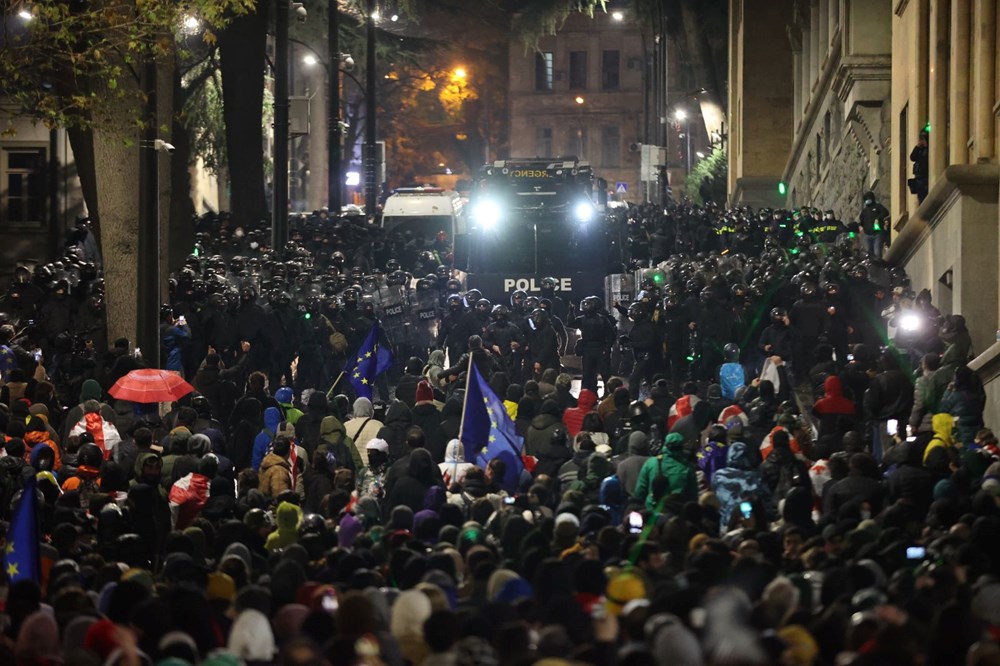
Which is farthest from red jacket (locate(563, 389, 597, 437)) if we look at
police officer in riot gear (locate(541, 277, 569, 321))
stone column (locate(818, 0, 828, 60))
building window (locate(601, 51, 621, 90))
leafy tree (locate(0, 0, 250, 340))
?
building window (locate(601, 51, 621, 90))

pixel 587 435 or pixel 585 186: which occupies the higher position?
pixel 585 186

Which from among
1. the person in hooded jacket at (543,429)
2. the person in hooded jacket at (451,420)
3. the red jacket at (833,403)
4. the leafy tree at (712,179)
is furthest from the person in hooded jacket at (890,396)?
the leafy tree at (712,179)

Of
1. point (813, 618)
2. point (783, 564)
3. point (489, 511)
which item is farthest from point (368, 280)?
point (813, 618)

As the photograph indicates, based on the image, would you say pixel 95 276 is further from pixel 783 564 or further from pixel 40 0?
pixel 783 564

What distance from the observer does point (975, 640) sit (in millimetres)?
9719

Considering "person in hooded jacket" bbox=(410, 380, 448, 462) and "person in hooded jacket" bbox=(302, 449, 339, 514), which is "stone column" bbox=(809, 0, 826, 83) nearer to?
"person in hooded jacket" bbox=(410, 380, 448, 462)

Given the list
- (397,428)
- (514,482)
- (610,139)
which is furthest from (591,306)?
(610,139)

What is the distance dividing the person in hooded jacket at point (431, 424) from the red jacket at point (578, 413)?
1.46m

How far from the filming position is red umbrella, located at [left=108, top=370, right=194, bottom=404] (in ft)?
64.5

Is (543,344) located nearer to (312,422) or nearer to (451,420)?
(451,420)

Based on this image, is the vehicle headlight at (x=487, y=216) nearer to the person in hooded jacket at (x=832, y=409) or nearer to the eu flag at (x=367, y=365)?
the eu flag at (x=367, y=365)

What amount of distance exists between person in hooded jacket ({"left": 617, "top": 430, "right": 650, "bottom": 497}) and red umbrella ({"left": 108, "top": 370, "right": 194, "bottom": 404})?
5045mm

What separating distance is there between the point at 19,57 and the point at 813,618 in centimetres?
1475

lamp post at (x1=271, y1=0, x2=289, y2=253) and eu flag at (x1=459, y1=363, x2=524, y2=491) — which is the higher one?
lamp post at (x1=271, y1=0, x2=289, y2=253)
